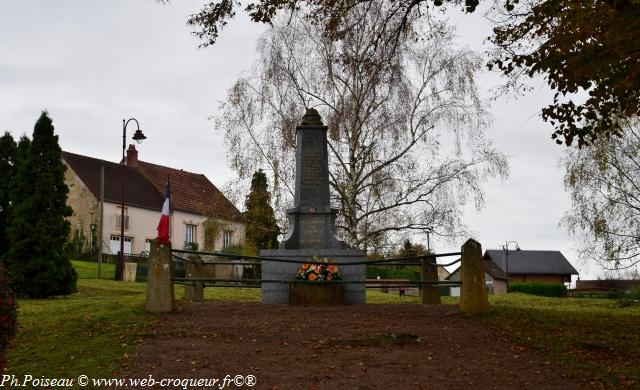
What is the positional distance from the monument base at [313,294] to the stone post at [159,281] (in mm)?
3431

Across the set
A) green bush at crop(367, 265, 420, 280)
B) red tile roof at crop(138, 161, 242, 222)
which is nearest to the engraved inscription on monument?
green bush at crop(367, 265, 420, 280)

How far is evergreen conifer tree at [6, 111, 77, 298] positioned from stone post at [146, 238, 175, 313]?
10.1 m

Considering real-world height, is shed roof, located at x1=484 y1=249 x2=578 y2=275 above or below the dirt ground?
above

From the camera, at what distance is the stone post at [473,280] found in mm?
12680

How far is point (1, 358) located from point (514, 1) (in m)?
9.24

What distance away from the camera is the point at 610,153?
1217 inches

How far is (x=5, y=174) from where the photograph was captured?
24.0 metres

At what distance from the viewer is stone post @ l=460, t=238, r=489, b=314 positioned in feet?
41.6

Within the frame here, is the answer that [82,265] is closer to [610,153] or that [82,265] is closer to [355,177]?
[355,177]

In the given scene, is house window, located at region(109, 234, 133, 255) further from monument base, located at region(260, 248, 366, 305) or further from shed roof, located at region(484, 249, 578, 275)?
shed roof, located at region(484, 249, 578, 275)

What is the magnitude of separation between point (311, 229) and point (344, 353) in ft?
25.3

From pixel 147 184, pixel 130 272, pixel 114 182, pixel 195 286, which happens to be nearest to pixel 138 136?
pixel 130 272

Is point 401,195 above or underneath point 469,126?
underneath

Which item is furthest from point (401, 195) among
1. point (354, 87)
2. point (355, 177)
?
point (354, 87)
